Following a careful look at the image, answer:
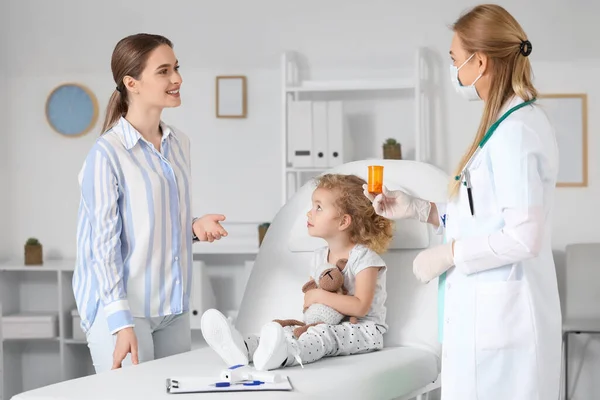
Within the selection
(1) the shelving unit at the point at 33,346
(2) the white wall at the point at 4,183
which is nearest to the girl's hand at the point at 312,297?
(1) the shelving unit at the point at 33,346

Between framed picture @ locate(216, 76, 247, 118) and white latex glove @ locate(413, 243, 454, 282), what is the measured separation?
2.54 metres

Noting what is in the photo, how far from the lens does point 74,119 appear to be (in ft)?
14.0

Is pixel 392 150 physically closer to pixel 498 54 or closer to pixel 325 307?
pixel 325 307

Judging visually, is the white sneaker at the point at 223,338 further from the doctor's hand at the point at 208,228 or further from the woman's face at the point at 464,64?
the woman's face at the point at 464,64

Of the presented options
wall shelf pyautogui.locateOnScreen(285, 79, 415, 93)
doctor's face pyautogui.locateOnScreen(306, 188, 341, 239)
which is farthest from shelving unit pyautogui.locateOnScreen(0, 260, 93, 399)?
doctor's face pyautogui.locateOnScreen(306, 188, 341, 239)

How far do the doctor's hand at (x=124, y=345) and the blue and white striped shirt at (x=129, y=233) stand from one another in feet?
0.06

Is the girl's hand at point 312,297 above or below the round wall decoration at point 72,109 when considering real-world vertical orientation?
below

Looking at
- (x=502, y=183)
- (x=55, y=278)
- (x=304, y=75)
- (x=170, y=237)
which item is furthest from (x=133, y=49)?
(x=55, y=278)

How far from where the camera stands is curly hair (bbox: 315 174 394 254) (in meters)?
2.43

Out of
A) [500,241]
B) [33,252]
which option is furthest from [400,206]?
[33,252]

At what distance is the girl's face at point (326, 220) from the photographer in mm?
2439

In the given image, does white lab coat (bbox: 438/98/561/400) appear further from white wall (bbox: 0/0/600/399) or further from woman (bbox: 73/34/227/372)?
white wall (bbox: 0/0/600/399)

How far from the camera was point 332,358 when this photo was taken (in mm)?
2184

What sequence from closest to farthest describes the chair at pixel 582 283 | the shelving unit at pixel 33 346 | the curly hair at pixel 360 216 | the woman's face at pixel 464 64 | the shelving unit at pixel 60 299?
1. the woman's face at pixel 464 64
2. the curly hair at pixel 360 216
3. the chair at pixel 582 283
4. the shelving unit at pixel 60 299
5. the shelving unit at pixel 33 346
